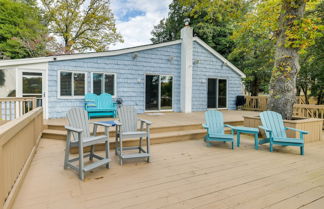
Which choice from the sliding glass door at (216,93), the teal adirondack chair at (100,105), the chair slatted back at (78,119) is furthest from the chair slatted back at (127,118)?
the sliding glass door at (216,93)

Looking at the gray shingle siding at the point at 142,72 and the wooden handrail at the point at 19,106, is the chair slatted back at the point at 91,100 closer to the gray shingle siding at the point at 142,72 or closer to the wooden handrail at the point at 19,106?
the gray shingle siding at the point at 142,72

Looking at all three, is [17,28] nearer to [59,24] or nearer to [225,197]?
[59,24]

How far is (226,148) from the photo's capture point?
4.46 m

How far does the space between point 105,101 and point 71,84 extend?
1.35 metres

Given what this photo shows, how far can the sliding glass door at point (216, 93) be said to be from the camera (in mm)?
10000

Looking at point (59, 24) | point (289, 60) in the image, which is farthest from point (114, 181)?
point (59, 24)

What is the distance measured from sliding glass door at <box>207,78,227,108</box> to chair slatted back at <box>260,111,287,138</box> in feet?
17.5

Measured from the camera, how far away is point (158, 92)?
28.6 ft

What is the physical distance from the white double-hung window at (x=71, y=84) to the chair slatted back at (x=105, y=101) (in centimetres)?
75

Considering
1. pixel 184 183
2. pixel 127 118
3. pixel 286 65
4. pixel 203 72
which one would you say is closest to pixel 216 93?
pixel 203 72

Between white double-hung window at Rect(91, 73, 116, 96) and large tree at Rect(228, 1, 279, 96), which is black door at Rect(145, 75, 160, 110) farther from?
large tree at Rect(228, 1, 279, 96)

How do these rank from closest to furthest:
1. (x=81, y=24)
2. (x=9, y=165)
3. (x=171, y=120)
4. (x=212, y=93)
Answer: (x=9, y=165), (x=171, y=120), (x=212, y=93), (x=81, y=24)

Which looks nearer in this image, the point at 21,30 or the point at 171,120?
the point at 171,120

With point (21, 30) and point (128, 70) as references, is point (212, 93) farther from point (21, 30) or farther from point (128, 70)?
point (21, 30)
